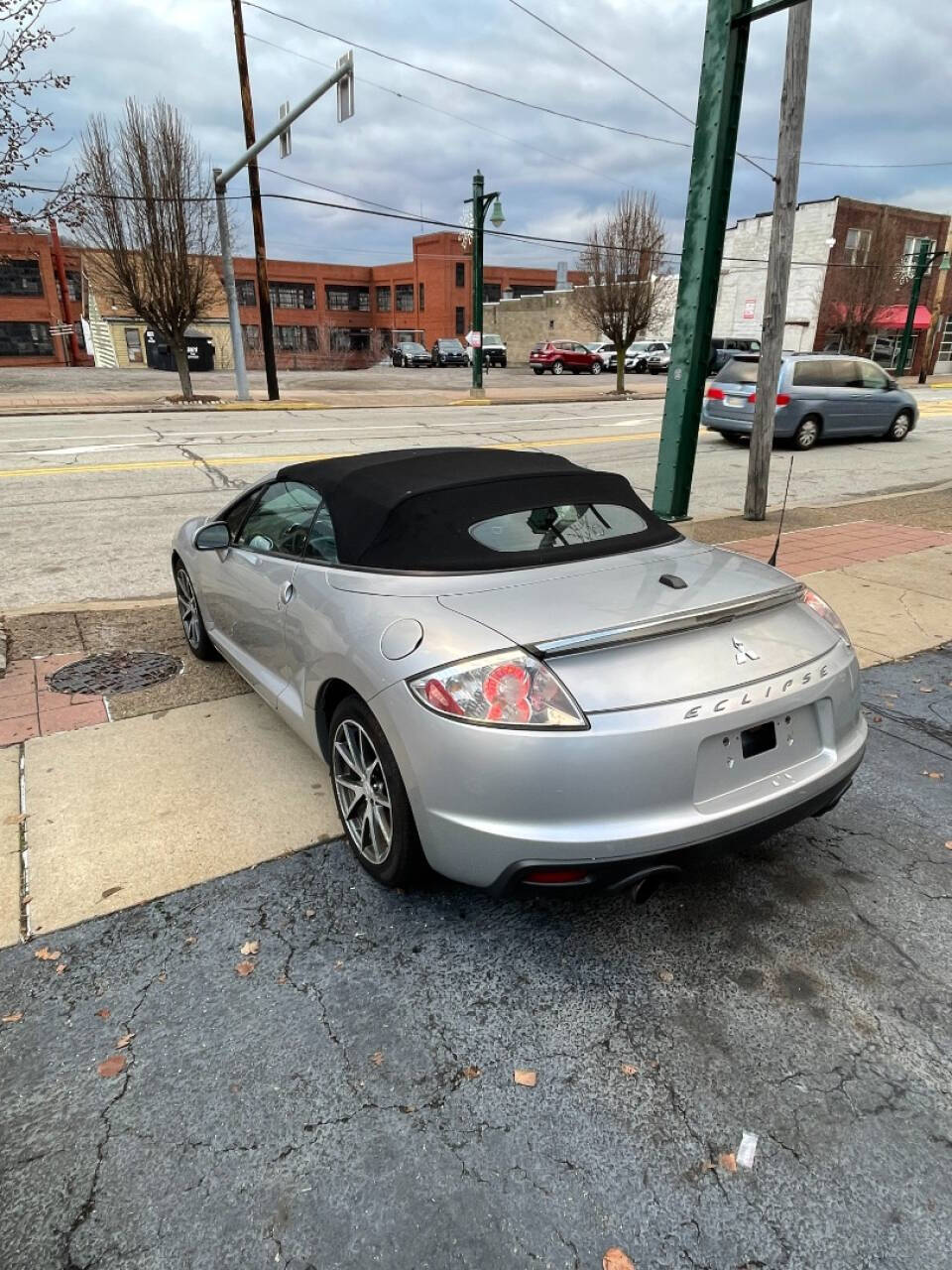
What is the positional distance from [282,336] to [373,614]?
2985 inches

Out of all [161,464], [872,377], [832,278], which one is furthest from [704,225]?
[832,278]

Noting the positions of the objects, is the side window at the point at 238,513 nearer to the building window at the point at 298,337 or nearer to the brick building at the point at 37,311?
the brick building at the point at 37,311

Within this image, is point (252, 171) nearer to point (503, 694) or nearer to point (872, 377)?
point (872, 377)

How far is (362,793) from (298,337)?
7687 centimetres

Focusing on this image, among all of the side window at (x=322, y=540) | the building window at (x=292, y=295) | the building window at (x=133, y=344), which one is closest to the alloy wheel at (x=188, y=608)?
the side window at (x=322, y=540)

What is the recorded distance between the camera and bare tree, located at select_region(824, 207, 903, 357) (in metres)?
39.0

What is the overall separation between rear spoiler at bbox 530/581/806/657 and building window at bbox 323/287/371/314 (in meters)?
80.0

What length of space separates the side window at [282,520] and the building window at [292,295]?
74.8m

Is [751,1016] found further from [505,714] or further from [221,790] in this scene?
[221,790]

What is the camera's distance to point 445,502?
10.1 feet

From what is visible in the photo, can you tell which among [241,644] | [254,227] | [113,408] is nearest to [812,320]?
[254,227]

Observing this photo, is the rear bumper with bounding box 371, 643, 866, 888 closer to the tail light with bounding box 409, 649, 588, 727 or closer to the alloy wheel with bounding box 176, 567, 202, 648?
the tail light with bounding box 409, 649, 588, 727

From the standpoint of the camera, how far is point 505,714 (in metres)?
2.25

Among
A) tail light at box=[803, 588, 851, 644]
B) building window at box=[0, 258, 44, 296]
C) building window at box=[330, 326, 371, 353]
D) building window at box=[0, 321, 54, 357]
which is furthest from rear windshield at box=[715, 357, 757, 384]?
building window at box=[330, 326, 371, 353]
